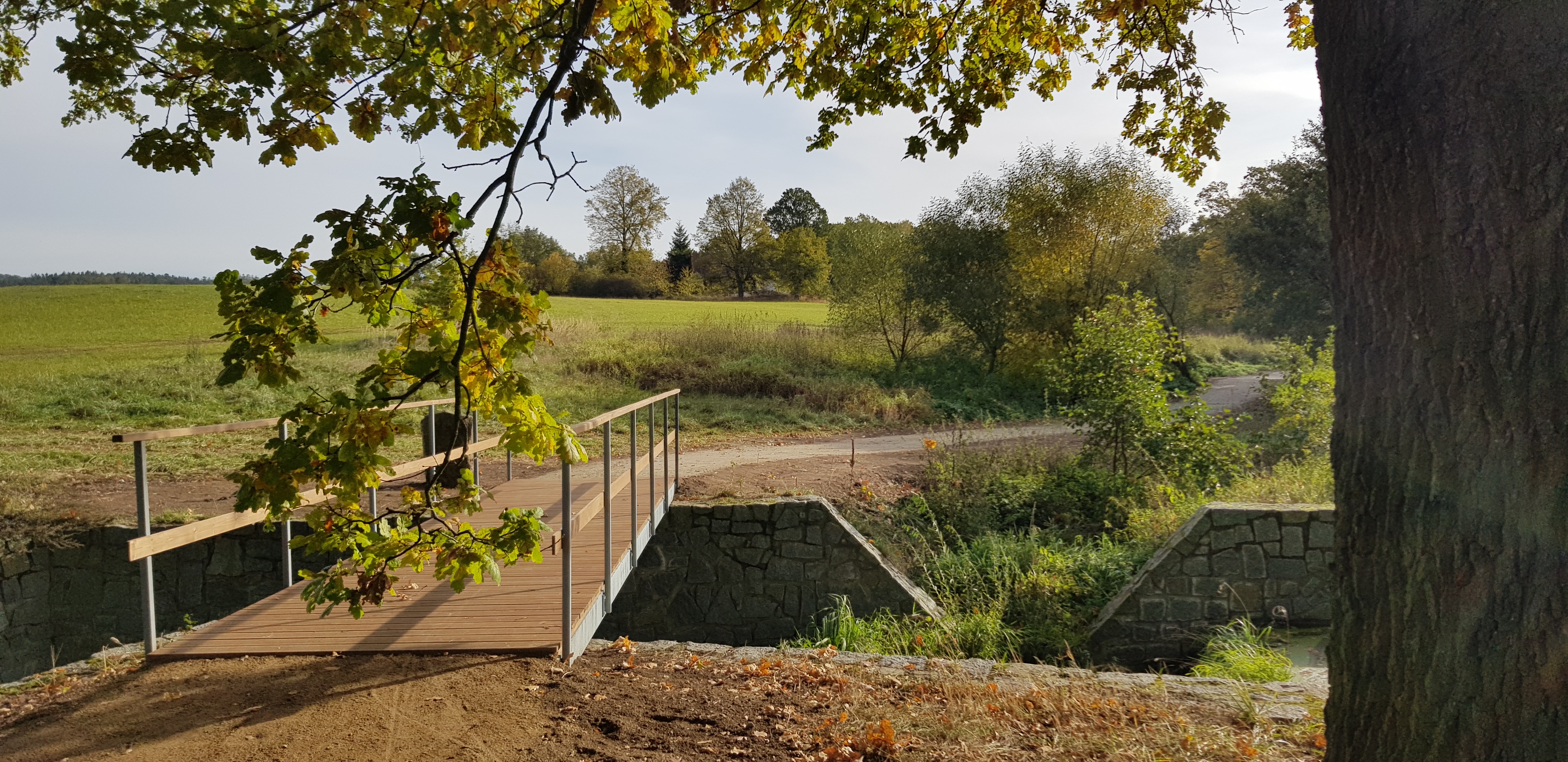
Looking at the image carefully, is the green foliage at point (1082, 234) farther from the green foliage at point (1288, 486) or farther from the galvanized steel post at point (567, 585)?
the galvanized steel post at point (567, 585)

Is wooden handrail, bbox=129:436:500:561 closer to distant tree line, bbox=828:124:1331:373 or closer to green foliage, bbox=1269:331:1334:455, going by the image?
green foliage, bbox=1269:331:1334:455

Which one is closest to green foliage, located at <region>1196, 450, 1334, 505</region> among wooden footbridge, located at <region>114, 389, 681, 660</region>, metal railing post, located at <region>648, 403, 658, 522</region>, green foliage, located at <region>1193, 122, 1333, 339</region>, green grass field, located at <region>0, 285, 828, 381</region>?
metal railing post, located at <region>648, 403, 658, 522</region>

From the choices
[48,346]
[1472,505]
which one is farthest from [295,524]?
[48,346]

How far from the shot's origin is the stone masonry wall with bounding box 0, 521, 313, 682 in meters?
7.80

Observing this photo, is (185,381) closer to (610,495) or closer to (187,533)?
(187,533)

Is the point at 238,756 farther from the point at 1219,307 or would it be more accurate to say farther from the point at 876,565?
the point at 1219,307

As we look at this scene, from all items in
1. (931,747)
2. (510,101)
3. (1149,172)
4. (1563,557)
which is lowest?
(931,747)

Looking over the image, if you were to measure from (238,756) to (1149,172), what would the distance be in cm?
2137

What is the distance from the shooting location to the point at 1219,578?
26.5ft

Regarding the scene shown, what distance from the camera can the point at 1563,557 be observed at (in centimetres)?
201

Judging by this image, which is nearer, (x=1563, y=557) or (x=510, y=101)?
(x=1563, y=557)

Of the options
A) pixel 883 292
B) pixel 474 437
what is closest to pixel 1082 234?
pixel 883 292

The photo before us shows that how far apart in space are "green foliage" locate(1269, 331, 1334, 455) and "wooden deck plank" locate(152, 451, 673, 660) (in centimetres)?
947

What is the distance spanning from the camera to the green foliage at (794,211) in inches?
2376
